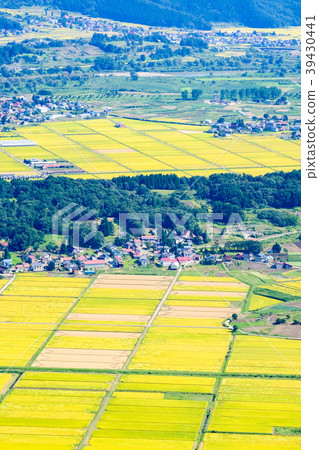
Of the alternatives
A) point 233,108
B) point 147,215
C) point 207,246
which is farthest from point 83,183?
point 233,108

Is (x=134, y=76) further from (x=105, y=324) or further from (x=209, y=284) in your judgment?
(x=105, y=324)

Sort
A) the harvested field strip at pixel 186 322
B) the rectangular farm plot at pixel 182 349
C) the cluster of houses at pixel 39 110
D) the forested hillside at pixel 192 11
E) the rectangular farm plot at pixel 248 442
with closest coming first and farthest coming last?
the rectangular farm plot at pixel 248 442 → the rectangular farm plot at pixel 182 349 → the harvested field strip at pixel 186 322 → the cluster of houses at pixel 39 110 → the forested hillside at pixel 192 11

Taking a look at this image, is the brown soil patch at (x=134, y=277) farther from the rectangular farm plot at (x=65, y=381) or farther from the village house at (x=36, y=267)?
the rectangular farm plot at (x=65, y=381)

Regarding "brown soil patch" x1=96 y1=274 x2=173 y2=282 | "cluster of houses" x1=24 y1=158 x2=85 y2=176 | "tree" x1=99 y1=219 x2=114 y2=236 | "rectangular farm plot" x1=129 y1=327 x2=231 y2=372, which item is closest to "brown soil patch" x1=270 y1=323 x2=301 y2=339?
"rectangular farm plot" x1=129 y1=327 x2=231 y2=372

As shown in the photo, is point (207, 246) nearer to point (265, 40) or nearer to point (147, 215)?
point (147, 215)

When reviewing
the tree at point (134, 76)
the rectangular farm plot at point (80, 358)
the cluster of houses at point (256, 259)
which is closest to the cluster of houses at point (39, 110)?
the tree at point (134, 76)

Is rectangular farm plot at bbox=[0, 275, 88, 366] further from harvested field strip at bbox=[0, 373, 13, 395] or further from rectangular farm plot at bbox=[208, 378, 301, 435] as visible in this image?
rectangular farm plot at bbox=[208, 378, 301, 435]

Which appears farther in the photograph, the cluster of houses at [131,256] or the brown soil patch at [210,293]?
the cluster of houses at [131,256]
